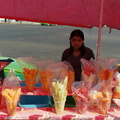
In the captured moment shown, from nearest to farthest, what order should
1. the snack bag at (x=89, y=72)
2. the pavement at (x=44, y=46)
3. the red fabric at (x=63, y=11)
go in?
the snack bag at (x=89, y=72) → the red fabric at (x=63, y=11) → the pavement at (x=44, y=46)

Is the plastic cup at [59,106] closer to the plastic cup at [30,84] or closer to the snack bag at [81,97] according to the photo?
the snack bag at [81,97]

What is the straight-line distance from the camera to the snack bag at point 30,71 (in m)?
2.25

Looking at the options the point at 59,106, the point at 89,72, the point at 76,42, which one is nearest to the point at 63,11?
the point at 76,42

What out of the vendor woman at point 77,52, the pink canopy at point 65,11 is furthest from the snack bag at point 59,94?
the pink canopy at point 65,11

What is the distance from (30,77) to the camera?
226 centimetres

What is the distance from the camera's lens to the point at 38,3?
2.96 metres

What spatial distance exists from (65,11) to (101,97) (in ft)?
4.62

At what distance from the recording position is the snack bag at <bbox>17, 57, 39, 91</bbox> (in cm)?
225

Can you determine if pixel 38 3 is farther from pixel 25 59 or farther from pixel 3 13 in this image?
pixel 25 59

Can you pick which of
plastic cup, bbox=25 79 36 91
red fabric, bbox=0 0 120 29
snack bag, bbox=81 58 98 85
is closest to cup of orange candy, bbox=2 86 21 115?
plastic cup, bbox=25 79 36 91

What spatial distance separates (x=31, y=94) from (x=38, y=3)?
4.14 ft

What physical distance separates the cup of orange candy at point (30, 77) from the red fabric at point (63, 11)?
919 mm

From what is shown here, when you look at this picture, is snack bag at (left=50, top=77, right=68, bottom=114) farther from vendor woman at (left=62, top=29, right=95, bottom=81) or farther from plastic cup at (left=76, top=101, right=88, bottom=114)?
vendor woman at (left=62, top=29, right=95, bottom=81)

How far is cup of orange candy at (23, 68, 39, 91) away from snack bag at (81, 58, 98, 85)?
45 centimetres
